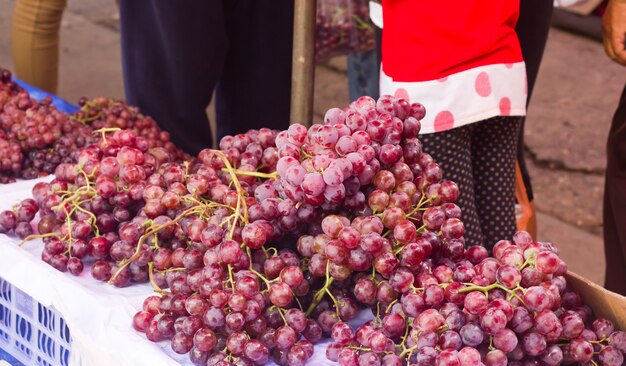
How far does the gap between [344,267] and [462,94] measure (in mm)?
677

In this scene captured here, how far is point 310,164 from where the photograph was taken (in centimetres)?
114

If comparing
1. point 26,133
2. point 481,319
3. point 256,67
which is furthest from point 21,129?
point 481,319

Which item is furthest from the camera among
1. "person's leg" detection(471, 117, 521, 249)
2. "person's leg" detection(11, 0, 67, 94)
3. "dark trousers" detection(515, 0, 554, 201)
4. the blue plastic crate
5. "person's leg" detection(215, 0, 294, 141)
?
"person's leg" detection(11, 0, 67, 94)

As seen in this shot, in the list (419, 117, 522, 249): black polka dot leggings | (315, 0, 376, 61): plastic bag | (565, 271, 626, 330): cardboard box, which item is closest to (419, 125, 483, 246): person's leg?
(419, 117, 522, 249): black polka dot leggings

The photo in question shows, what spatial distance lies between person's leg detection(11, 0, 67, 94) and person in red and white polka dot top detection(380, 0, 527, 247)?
5.71ft

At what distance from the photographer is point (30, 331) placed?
56.7 inches

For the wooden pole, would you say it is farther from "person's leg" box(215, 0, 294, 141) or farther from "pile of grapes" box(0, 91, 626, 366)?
"person's leg" box(215, 0, 294, 141)

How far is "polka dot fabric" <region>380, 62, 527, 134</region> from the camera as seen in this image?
1638mm

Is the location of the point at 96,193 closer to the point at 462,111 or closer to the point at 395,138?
the point at 395,138

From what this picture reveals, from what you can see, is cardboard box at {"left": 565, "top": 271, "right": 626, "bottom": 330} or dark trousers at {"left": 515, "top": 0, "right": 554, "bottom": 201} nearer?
cardboard box at {"left": 565, "top": 271, "right": 626, "bottom": 330}

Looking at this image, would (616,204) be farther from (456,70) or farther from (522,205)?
(456,70)

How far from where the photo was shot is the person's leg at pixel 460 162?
168 centimetres

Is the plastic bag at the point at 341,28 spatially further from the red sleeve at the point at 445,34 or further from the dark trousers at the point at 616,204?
the red sleeve at the point at 445,34

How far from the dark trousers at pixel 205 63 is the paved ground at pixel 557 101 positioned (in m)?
1.65
